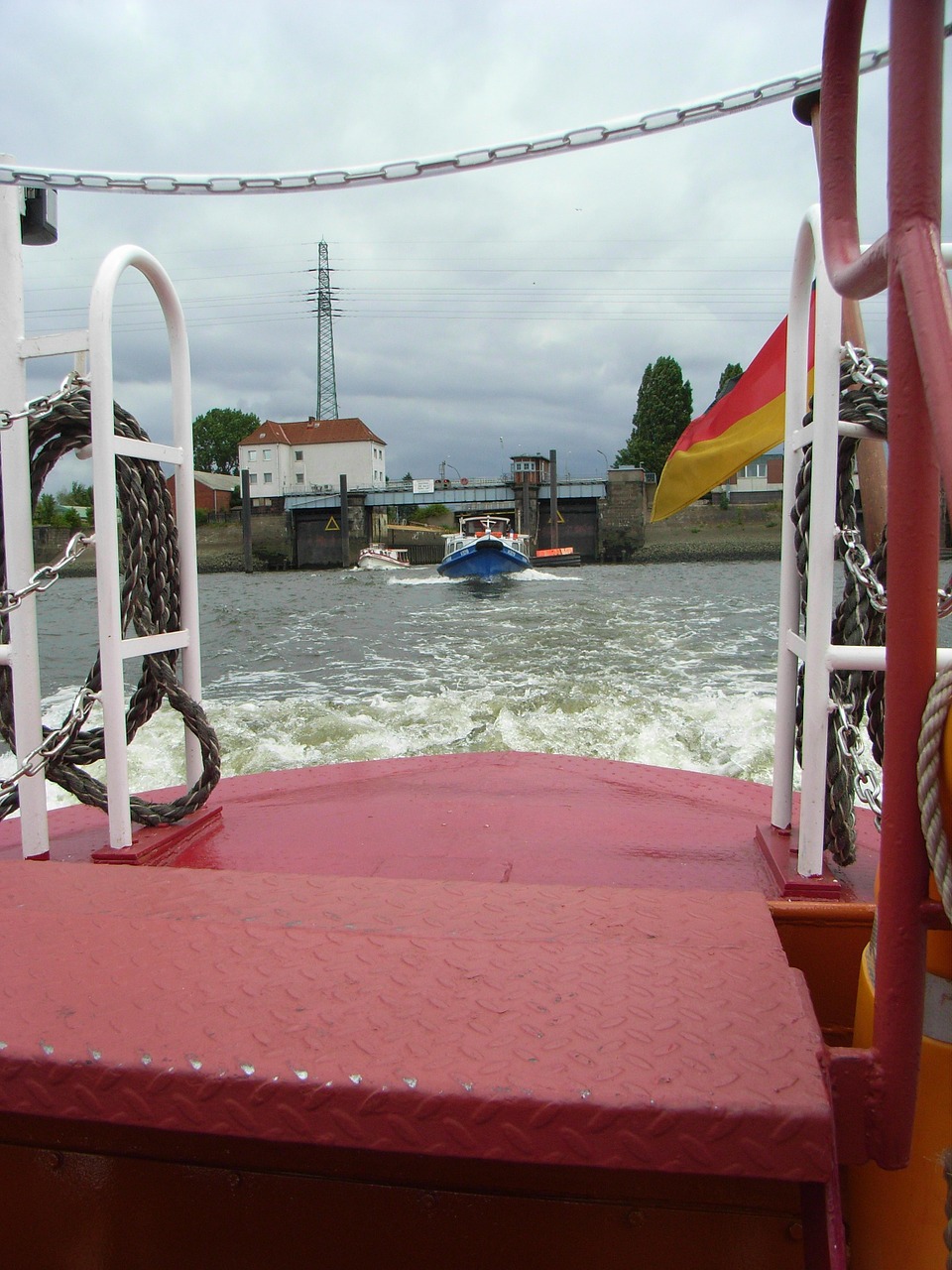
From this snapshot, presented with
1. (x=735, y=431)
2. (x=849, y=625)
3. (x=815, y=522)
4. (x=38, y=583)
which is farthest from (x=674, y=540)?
(x=38, y=583)

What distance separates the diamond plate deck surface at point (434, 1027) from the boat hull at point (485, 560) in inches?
1313

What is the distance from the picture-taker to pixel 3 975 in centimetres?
110

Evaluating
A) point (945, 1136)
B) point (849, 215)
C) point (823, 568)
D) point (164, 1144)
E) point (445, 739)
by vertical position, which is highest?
point (849, 215)

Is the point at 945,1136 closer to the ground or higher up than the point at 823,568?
closer to the ground

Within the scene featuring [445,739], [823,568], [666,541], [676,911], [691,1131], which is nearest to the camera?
[691,1131]

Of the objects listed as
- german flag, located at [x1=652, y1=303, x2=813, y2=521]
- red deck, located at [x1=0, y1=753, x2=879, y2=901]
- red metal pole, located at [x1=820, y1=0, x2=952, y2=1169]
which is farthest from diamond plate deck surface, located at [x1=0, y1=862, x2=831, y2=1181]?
german flag, located at [x1=652, y1=303, x2=813, y2=521]

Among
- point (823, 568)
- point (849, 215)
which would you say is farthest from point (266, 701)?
point (849, 215)

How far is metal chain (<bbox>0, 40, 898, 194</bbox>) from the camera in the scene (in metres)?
1.81

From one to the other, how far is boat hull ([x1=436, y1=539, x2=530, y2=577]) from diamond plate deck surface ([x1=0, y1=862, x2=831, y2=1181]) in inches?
1313

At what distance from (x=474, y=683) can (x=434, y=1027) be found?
858 cm

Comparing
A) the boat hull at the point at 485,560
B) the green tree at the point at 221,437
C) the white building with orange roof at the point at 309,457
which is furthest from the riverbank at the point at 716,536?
the green tree at the point at 221,437

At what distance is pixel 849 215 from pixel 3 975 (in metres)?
1.35

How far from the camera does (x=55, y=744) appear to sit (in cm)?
189

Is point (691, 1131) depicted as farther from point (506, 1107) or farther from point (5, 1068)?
point (5, 1068)
